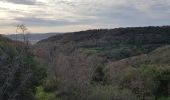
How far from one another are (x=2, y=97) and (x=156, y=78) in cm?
3338

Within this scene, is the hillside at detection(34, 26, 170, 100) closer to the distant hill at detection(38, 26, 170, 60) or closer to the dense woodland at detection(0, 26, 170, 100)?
the dense woodland at detection(0, 26, 170, 100)

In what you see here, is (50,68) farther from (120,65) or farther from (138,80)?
(120,65)

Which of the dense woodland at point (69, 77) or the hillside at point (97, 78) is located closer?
the dense woodland at point (69, 77)

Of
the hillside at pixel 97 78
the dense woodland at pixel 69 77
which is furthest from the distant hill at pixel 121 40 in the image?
the hillside at pixel 97 78

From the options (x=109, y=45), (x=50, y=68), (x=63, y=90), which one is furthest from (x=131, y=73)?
(x=109, y=45)

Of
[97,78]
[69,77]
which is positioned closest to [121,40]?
[97,78]

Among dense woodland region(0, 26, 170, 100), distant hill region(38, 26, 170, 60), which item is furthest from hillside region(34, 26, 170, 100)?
distant hill region(38, 26, 170, 60)

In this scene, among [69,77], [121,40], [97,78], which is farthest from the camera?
[121,40]

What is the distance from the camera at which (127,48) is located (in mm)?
97188

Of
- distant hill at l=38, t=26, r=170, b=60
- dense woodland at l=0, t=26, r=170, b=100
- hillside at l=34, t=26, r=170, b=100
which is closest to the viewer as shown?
dense woodland at l=0, t=26, r=170, b=100

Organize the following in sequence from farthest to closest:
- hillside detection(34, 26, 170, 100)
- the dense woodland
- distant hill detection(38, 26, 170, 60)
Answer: distant hill detection(38, 26, 170, 60) → hillside detection(34, 26, 170, 100) → the dense woodland

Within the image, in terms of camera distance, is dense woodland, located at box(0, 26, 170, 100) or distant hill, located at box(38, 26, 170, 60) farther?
distant hill, located at box(38, 26, 170, 60)

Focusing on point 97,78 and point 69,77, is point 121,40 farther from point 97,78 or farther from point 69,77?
point 69,77

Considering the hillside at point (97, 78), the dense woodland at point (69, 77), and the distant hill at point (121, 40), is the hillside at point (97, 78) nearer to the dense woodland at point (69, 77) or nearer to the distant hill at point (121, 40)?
the dense woodland at point (69, 77)
